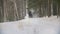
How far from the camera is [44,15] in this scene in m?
1.43

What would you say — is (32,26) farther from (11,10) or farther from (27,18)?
(11,10)

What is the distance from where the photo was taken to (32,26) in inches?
55.4

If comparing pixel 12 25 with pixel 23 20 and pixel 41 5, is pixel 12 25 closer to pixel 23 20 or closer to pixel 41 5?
pixel 23 20

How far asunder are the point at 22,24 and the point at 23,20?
0.05m

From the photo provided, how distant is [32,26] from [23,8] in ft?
0.78

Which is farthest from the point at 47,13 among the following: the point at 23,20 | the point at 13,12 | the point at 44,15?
the point at 13,12

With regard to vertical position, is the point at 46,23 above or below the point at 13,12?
below

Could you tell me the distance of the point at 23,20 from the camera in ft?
4.61

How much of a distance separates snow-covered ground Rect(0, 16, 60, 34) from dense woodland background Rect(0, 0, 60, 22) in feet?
0.19

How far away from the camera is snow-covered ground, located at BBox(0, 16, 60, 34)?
4.60 ft

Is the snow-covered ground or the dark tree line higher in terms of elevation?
the dark tree line

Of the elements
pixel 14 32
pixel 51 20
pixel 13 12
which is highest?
pixel 13 12

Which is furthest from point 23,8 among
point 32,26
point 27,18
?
point 32,26

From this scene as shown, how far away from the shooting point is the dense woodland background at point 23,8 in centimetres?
141
